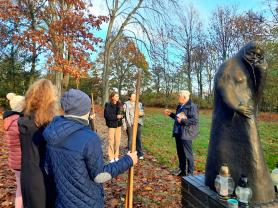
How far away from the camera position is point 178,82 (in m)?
44.3

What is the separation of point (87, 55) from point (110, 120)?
955 cm

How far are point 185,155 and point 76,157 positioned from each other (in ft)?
14.2

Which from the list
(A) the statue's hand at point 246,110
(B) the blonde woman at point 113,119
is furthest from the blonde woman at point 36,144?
(B) the blonde woman at point 113,119

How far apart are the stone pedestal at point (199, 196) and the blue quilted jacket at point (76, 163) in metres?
1.37

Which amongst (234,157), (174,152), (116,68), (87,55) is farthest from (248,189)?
(116,68)

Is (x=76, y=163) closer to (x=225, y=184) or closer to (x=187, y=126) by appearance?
(x=225, y=184)

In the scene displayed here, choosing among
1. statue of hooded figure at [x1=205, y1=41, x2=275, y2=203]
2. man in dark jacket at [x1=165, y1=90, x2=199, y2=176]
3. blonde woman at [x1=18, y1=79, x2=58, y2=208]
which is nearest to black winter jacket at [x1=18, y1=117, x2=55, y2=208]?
blonde woman at [x1=18, y1=79, x2=58, y2=208]

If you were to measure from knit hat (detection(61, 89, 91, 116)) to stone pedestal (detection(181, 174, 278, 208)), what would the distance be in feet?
6.05

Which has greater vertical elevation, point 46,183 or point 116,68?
point 116,68

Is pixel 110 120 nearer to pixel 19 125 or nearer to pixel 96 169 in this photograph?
pixel 19 125

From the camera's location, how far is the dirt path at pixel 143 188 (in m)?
5.09

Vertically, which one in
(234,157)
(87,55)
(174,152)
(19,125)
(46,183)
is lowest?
(174,152)

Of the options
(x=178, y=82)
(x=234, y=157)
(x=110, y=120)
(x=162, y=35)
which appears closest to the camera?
(x=234, y=157)

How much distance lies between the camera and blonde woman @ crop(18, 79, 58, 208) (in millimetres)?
3301
